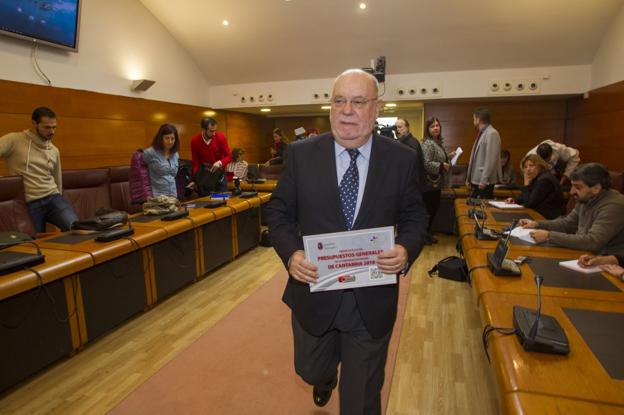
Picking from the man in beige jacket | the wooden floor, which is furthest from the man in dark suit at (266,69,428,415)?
the man in beige jacket

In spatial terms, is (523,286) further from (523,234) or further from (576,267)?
(523,234)

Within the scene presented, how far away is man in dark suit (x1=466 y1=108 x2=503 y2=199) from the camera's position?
408cm

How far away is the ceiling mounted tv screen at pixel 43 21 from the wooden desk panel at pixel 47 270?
2.55 meters

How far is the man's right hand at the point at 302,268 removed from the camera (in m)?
1.21

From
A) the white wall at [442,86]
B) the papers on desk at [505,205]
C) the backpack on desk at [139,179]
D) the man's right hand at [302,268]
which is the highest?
the white wall at [442,86]

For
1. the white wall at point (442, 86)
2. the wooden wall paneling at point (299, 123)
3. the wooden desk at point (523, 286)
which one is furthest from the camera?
the wooden wall paneling at point (299, 123)

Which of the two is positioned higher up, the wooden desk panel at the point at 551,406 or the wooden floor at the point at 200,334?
the wooden desk panel at the point at 551,406

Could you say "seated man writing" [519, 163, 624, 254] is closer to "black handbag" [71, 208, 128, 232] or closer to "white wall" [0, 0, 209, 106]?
"black handbag" [71, 208, 128, 232]

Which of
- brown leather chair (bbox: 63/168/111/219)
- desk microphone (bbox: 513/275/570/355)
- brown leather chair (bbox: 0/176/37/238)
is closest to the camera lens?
desk microphone (bbox: 513/275/570/355)

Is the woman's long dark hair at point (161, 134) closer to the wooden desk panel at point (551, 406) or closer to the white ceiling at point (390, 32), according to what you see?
the white ceiling at point (390, 32)

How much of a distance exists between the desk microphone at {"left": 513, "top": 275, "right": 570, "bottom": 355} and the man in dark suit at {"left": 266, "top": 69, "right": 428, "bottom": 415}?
379 millimetres

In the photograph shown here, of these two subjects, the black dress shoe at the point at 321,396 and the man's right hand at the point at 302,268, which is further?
the black dress shoe at the point at 321,396

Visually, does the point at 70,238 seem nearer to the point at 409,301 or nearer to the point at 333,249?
the point at 333,249

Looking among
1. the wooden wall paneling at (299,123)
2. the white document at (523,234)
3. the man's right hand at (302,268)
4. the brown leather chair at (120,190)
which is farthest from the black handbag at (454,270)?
the wooden wall paneling at (299,123)
